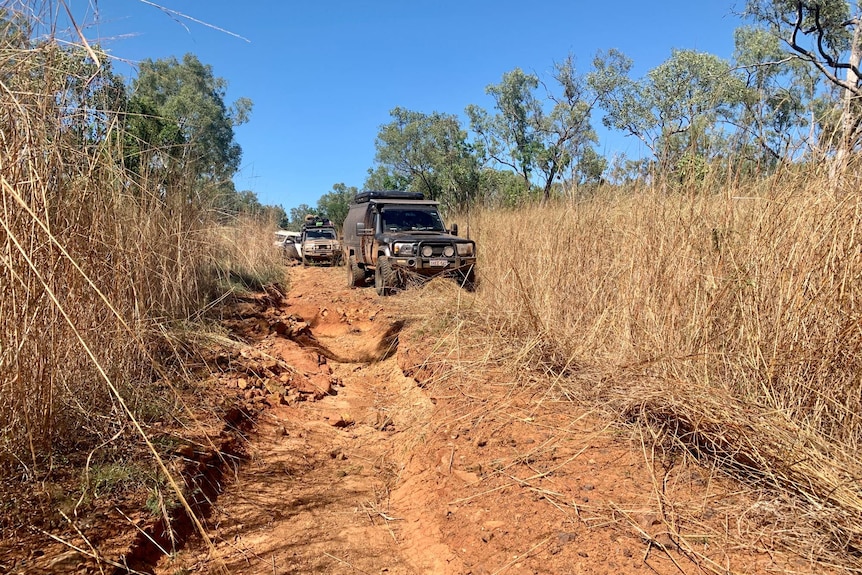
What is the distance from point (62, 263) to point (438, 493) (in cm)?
260

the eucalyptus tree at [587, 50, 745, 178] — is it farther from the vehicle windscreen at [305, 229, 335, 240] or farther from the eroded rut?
the vehicle windscreen at [305, 229, 335, 240]

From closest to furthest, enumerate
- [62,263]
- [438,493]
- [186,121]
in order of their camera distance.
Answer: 1. [62,263]
2. [438,493]
3. [186,121]

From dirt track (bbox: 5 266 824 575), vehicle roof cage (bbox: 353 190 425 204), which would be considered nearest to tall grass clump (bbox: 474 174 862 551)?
dirt track (bbox: 5 266 824 575)

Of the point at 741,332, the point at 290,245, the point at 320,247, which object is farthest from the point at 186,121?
the point at 290,245

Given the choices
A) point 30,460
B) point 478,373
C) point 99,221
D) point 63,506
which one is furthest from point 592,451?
point 99,221

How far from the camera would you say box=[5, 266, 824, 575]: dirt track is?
2342 millimetres

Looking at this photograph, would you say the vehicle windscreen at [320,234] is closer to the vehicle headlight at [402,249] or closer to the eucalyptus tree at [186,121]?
the eucalyptus tree at [186,121]

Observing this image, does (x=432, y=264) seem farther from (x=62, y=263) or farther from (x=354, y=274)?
(x=62, y=263)

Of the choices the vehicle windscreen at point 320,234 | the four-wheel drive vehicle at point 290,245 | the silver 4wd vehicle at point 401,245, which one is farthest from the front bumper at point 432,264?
the four-wheel drive vehicle at point 290,245

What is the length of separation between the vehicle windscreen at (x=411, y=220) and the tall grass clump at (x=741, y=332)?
6.84 metres

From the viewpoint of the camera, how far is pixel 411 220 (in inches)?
458

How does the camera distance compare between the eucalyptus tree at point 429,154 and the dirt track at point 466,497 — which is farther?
the eucalyptus tree at point 429,154

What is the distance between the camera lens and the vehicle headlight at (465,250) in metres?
9.73

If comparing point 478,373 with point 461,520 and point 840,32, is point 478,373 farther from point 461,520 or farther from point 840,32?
point 840,32
